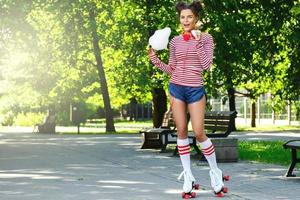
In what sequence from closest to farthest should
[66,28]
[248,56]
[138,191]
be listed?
1. [138,191]
2. [248,56]
3. [66,28]

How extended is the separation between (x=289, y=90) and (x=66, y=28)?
9950 mm

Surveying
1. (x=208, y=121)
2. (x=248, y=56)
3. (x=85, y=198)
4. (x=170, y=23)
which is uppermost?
(x=170, y=23)

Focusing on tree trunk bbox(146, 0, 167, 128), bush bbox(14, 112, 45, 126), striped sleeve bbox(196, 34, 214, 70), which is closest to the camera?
striped sleeve bbox(196, 34, 214, 70)

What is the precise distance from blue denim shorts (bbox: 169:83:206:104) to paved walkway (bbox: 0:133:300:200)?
119 centimetres

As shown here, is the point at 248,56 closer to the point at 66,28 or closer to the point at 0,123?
the point at 66,28

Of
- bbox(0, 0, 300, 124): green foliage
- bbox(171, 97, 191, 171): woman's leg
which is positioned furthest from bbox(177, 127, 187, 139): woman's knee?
bbox(0, 0, 300, 124): green foliage

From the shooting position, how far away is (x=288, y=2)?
1788 cm

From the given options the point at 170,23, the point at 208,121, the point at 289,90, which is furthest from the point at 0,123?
the point at 208,121

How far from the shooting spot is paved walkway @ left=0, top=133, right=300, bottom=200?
7902 mm

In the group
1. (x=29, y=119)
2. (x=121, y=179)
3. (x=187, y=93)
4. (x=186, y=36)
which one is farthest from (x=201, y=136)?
(x=29, y=119)

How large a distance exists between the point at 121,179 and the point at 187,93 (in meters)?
2.66

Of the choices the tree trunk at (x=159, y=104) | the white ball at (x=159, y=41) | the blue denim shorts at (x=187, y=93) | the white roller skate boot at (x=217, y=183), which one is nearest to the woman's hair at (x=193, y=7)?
the white ball at (x=159, y=41)

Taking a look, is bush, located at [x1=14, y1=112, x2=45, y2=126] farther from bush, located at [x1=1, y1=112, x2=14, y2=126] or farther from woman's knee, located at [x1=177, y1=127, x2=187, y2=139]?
woman's knee, located at [x1=177, y1=127, x2=187, y2=139]

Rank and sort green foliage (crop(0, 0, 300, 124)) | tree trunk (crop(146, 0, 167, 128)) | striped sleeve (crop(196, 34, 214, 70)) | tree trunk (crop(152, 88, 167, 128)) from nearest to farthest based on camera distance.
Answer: striped sleeve (crop(196, 34, 214, 70)) < green foliage (crop(0, 0, 300, 124)) < tree trunk (crop(146, 0, 167, 128)) < tree trunk (crop(152, 88, 167, 128))
